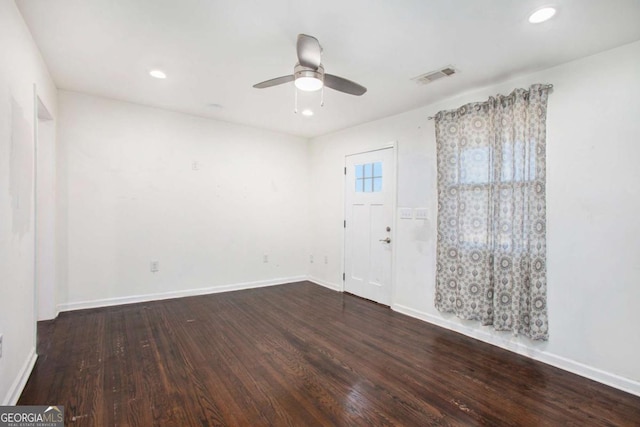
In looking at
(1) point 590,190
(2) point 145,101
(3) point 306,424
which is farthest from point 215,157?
(1) point 590,190

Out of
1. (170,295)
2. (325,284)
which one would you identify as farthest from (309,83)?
(325,284)

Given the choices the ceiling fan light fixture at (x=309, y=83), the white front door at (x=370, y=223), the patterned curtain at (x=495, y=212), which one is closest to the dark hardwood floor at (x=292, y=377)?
the patterned curtain at (x=495, y=212)

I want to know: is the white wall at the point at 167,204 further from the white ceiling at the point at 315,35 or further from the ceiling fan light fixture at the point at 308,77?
the ceiling fan light fixture at the point at 308,77

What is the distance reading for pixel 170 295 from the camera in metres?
4.29

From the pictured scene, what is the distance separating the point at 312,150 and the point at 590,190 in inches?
156

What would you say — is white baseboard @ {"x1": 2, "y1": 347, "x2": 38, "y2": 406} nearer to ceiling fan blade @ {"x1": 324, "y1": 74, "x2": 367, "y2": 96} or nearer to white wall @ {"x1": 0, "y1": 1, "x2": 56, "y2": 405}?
white wall @ {"x1": 0, "y1": 1, "x2": 56, "y2": 405}

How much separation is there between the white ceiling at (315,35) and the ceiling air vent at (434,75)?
0.24ft

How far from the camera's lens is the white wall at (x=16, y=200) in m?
1.81

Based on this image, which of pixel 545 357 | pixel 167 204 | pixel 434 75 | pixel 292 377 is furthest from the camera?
pixel 167 204

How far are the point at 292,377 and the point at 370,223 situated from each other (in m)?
2.55

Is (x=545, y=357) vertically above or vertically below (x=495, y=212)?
below

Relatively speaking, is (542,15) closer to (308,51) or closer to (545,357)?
(308,51)

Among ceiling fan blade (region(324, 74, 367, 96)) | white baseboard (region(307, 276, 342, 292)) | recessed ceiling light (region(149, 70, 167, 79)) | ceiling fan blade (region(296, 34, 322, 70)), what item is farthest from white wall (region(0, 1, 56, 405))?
white baseboard (region(307, 276, 342, 292))

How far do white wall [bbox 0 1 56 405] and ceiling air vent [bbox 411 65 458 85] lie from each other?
3.02 m
